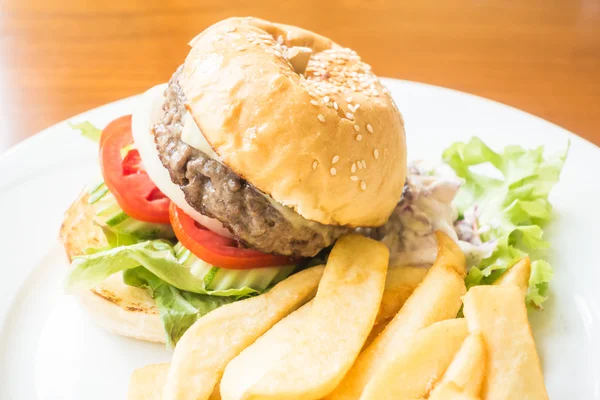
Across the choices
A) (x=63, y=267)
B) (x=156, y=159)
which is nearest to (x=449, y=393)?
(x=156, y=159)

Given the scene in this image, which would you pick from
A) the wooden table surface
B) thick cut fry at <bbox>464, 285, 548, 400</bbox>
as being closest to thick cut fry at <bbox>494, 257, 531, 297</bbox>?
thick cut fry at <bbox>464, 285, 548, 400</bbox>

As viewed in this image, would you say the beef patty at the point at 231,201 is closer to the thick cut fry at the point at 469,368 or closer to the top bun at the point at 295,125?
the top bun at the point at 295,125

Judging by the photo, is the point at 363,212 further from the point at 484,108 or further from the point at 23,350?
the point at 484,108

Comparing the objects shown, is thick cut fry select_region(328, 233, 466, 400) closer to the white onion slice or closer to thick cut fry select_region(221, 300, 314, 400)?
thick cut fry select_region(221, 300, 314, 400)

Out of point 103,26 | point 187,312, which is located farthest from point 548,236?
point 103,26

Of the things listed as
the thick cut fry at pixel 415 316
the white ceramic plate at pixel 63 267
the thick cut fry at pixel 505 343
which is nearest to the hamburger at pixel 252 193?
the white ceramic plate at pixel 63 267

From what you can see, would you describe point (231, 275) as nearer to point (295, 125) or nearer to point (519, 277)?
point (295, 125)
